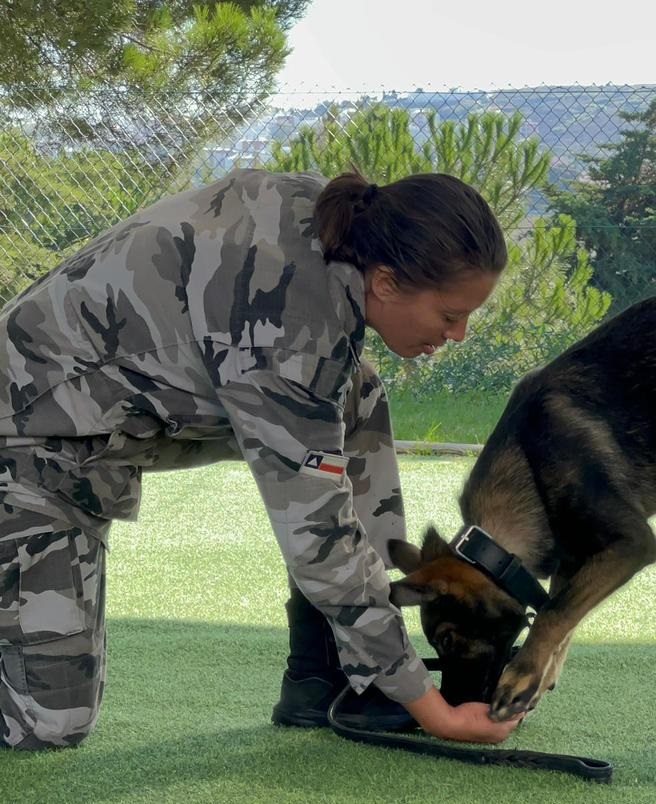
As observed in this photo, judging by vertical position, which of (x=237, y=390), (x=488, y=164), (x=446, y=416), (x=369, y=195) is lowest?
(x=446, y=416)

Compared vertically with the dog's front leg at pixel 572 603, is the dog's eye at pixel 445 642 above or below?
above

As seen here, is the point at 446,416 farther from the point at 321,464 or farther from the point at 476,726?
the point at 321,464

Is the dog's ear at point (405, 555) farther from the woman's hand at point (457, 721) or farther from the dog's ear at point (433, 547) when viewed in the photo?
the woman's hand at point (457, 721)

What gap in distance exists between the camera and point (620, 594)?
5.45 metres

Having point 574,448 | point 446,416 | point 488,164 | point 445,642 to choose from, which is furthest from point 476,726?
point 488,164

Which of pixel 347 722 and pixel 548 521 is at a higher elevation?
pixel 347 722

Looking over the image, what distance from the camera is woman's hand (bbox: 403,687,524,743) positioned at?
3.04 metres

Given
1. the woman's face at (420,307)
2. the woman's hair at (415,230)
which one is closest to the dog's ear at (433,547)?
the woman's face at (420,307)

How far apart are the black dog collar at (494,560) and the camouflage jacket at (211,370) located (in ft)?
1.74

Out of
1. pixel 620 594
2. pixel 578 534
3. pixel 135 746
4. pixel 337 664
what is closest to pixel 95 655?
pixel 135 746

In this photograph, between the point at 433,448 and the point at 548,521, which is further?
the point at 433,448

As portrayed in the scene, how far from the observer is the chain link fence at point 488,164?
416 inches

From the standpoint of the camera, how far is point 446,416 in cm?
1076

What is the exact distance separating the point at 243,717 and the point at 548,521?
48.4 inches
